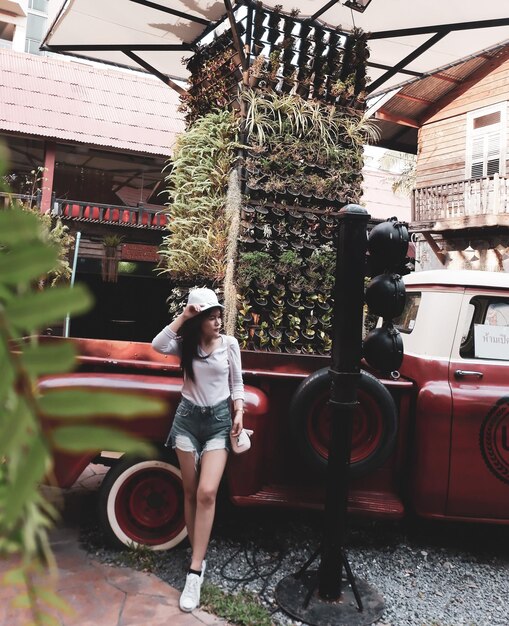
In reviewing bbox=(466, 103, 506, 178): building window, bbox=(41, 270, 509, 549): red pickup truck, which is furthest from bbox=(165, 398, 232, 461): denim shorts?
bbox=(466, 103, 506, 178): building window

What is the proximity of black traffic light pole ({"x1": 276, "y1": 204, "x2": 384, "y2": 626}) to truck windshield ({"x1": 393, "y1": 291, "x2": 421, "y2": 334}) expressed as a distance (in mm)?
1225

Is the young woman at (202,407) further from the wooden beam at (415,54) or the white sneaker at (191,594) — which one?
the wooden beam at (415,54)

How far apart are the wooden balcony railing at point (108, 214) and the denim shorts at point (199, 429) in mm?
9001

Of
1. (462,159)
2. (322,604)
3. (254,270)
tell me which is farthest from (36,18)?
(322,604)

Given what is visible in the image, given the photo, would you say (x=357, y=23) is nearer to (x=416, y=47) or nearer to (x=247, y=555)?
(x=416, y=47)

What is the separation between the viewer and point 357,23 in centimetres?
499

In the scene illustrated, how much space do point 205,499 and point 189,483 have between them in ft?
0.49

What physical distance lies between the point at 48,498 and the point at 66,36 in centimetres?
737

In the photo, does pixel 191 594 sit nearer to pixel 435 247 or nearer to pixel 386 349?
pixel 386 349

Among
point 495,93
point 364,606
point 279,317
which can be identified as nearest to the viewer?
point 364,606

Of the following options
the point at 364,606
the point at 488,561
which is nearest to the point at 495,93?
the point at 488,561

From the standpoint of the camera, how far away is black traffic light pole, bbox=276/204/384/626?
2.74 meters

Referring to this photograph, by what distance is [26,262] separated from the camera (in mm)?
199

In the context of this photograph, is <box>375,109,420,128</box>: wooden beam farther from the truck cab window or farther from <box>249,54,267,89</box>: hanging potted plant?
the truck cab window
